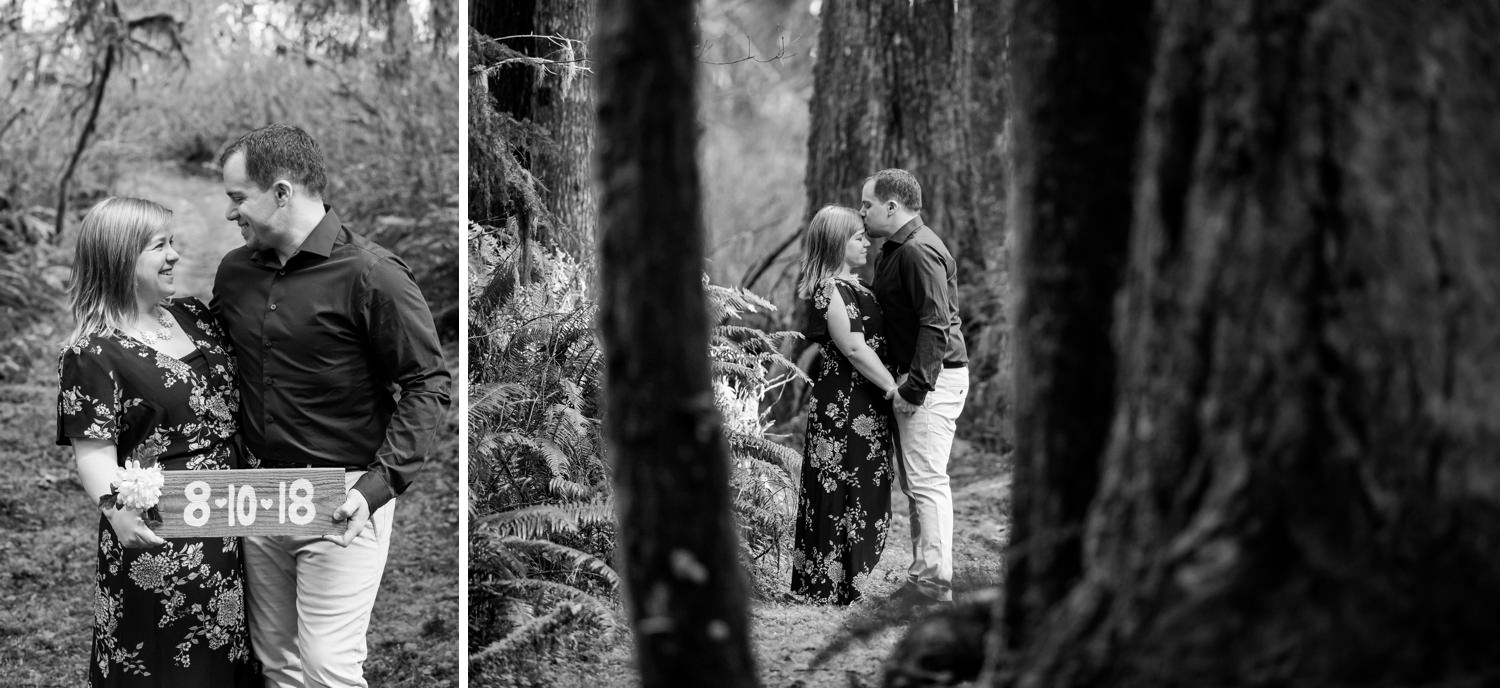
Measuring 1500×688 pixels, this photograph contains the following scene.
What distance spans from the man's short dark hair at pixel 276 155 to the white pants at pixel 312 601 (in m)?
0.92

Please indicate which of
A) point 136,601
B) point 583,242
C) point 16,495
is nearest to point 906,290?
point 583,242

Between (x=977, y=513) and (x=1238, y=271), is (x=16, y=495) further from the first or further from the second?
(x=1238, y=271)

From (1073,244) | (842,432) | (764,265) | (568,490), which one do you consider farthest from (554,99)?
(1073,244)

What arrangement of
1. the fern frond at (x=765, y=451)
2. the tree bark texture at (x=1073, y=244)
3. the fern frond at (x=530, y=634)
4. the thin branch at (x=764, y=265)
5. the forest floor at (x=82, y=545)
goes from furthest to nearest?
the thin branch at (x=764, y=265)
the fern frond at (x=765, y=451)
the forest floor at (x=82, y=545)
the fern frond at (x=530, y=634)
the tree bark texture at (x=1073, y=244)

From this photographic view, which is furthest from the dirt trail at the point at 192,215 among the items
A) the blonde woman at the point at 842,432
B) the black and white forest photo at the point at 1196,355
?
the black and white forest photo at the point at 1196,355

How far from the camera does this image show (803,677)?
9.93 feet

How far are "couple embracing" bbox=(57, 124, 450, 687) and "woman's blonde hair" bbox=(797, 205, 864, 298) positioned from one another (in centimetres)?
196

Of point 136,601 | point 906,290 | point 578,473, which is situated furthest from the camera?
point 906,290

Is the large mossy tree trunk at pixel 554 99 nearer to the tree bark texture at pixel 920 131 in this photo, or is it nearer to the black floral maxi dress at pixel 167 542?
the black floral maxi dress at pixel 167 542

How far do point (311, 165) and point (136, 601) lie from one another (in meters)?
1.39

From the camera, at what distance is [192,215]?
8336 millimetres

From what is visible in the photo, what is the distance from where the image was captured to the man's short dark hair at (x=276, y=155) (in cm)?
400

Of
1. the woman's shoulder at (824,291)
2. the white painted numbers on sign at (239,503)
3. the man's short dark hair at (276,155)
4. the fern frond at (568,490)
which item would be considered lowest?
the fern frond at (568,490)

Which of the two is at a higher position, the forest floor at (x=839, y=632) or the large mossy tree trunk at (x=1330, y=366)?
the large mossy tree trunk at (x=1330, y=366)
